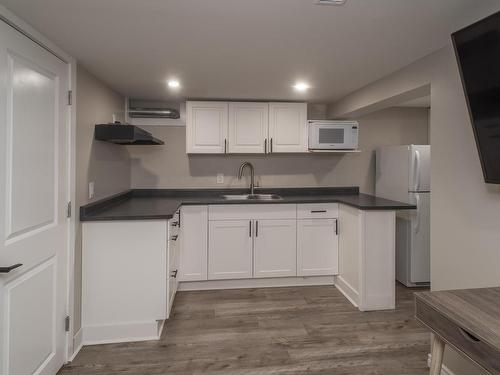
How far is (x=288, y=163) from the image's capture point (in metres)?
3.95

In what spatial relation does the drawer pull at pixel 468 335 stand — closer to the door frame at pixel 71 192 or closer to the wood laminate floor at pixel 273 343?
the wood laminate floor at pixel 273 343

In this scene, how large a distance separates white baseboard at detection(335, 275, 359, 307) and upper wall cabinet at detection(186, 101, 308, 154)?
152 cm

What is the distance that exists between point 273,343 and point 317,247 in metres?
1.32

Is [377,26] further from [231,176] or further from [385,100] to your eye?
[231,176]

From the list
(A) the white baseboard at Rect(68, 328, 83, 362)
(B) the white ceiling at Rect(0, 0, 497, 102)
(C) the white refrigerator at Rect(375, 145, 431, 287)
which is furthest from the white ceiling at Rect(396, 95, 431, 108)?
(A) the white baseboard at Rect(68, 328, 83, 362)

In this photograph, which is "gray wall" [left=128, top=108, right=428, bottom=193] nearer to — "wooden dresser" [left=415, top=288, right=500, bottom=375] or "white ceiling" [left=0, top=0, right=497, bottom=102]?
"white ceiling" [left=0, top=0, right=497, bottom=102]

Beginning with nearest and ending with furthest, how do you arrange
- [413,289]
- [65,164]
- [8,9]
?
1. [8,9]
2. [65,164]
3. [413,289]

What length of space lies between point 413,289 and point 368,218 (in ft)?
3.96

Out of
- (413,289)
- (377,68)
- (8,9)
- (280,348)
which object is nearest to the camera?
(8,9)

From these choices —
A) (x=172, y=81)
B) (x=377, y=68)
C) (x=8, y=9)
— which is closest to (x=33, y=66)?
(x=8, y=9)

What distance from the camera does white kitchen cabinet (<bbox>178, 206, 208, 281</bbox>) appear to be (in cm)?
323

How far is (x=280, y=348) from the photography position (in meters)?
2.24

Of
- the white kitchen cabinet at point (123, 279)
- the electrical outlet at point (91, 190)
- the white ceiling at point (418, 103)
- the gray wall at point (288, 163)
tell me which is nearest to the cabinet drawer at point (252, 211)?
the gray wall at point (288, 163)

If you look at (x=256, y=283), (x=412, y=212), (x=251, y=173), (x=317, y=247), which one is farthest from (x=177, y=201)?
(x=412, y=212)
